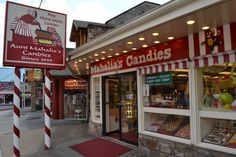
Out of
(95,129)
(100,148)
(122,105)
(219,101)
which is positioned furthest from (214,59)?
(95,129)

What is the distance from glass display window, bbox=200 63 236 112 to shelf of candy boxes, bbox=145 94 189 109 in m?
0.48

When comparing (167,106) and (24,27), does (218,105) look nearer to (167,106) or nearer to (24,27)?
(167,106)

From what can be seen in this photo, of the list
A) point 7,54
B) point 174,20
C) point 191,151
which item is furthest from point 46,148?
point 174,20

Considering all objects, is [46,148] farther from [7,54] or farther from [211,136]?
[211,136]

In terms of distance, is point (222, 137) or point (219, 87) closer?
point (222, 137)

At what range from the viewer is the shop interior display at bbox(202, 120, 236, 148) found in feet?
14.1

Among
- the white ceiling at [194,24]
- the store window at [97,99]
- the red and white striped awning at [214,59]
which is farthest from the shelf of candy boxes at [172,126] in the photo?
the store window at [97,99]

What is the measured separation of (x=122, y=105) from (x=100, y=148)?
145cm

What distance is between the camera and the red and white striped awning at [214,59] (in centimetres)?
401

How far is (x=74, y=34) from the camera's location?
13703mm

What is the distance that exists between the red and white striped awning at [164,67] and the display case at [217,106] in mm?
357

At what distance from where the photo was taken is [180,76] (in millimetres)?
5195

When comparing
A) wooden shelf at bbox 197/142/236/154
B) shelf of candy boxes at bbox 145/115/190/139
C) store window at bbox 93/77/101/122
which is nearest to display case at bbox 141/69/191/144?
shelf of candy boxes at bbox 145/115/190/139

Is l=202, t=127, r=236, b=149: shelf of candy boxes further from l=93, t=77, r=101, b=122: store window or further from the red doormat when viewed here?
l=93, t=77, r=101, b=122: store window
